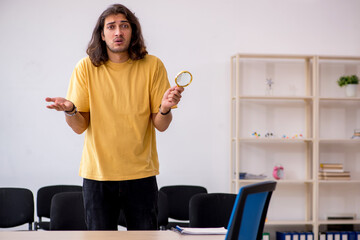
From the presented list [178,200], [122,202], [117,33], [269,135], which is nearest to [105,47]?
[117,33]

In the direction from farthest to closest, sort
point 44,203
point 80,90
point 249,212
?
1. point 44,203
2. point 80,90
3. point 249,212

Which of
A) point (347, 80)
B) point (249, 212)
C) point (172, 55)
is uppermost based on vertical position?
point (172, 55)

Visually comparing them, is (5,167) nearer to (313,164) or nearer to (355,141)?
(313,164)

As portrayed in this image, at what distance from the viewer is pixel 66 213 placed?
3.15 metres

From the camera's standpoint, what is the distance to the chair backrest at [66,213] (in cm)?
312

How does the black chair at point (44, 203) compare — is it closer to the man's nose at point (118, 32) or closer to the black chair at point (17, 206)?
the black chair at point (17, 206)

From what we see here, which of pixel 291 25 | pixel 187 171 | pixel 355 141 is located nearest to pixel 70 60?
pixel 187 171

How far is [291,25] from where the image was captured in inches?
205

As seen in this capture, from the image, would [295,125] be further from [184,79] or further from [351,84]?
[184,79]

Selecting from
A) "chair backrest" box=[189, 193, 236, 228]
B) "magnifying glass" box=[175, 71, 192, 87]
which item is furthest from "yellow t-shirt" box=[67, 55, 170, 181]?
"chair backrest" box=[189, 193, 236, 228]

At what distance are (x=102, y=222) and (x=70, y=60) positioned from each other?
3.08 meters

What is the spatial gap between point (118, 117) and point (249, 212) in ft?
3.44

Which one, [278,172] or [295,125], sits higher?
[295,125]

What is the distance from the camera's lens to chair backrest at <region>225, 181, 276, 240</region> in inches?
49.9
